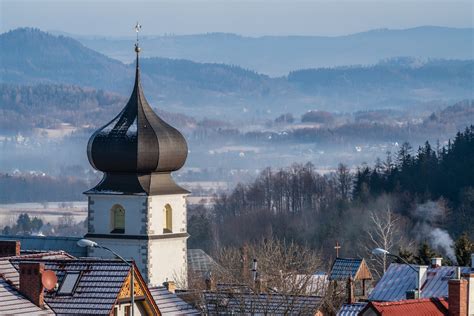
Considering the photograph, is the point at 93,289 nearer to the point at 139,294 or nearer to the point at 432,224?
the point at 139,294

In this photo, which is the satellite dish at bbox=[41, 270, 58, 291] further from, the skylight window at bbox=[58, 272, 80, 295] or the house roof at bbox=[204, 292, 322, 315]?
the house roof at bbox=[204, 292, 322, 315]

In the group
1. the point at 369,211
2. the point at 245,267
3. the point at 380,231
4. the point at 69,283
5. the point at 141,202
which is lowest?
the point at 380,231

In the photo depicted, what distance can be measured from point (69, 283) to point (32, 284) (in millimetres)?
1018

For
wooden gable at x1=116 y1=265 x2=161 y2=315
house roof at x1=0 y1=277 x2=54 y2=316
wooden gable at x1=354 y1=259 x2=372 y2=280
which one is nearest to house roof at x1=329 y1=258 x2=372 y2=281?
wooden gable at x1=354 y1=259 x2=372 y2=280

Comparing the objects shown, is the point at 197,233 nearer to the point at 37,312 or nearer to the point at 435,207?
the point at 435,207

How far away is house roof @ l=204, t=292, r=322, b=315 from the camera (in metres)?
52.9

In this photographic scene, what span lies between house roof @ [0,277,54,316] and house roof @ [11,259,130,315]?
1.27ft

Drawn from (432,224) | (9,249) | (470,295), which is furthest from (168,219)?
(432,224)

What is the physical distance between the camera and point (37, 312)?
152ft

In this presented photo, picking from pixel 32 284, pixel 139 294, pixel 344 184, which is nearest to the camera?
pixel 32 284

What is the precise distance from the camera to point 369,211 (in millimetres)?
145750

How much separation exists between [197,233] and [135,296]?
101177 millimetres

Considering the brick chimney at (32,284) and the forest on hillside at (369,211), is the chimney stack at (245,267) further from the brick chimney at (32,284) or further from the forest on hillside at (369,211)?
the forest on hillside at (369,211)

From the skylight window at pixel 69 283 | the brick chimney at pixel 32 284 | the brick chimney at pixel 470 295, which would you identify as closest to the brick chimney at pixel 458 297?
the brick chimney at pixel 470 295
